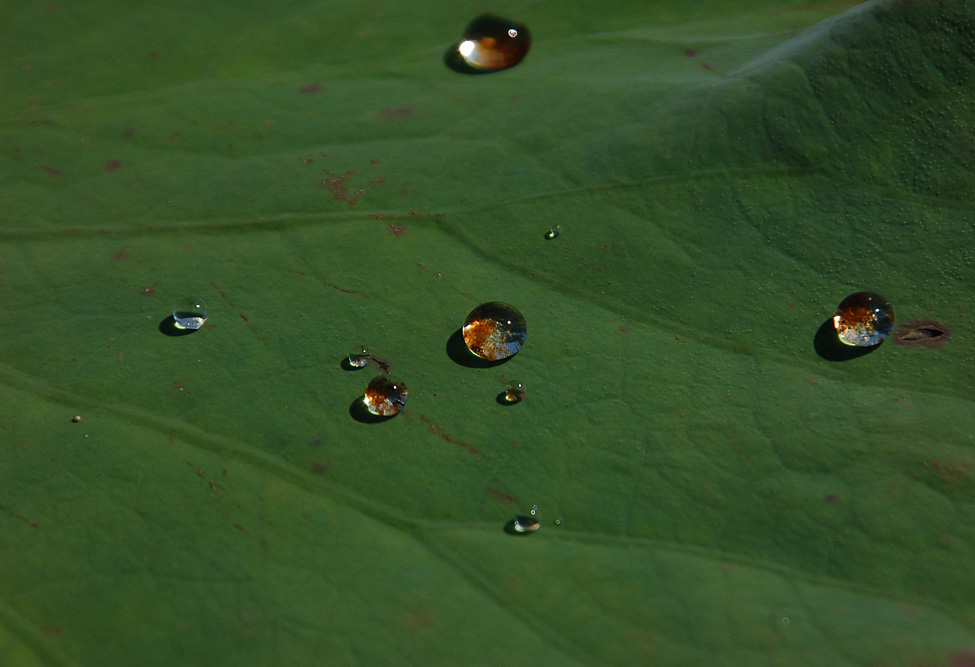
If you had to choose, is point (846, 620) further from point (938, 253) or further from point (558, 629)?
point (938, 253)

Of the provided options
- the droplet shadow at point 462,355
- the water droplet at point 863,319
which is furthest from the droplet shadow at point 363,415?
the water droplet at point 863,319

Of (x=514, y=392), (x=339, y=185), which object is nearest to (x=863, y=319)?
(x=514, y=392)

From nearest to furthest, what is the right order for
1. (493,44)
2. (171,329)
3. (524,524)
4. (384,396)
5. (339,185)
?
(524,524)
(384,396)
(171,329)
(339,185)
(493,44)

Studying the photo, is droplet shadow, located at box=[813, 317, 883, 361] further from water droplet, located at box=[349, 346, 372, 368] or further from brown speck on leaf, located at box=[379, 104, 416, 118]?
brown speck on leaf, located at box=[379, 104, 416, 118]

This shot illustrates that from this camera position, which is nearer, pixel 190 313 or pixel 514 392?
pixel 514 392

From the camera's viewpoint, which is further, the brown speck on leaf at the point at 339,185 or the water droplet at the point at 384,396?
the brown speck on leaf at the point at 339,185

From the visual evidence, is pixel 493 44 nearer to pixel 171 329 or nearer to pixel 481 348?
pixel 481 348

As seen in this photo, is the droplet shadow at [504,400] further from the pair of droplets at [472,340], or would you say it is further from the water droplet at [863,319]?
the water droplet at [863,319]
